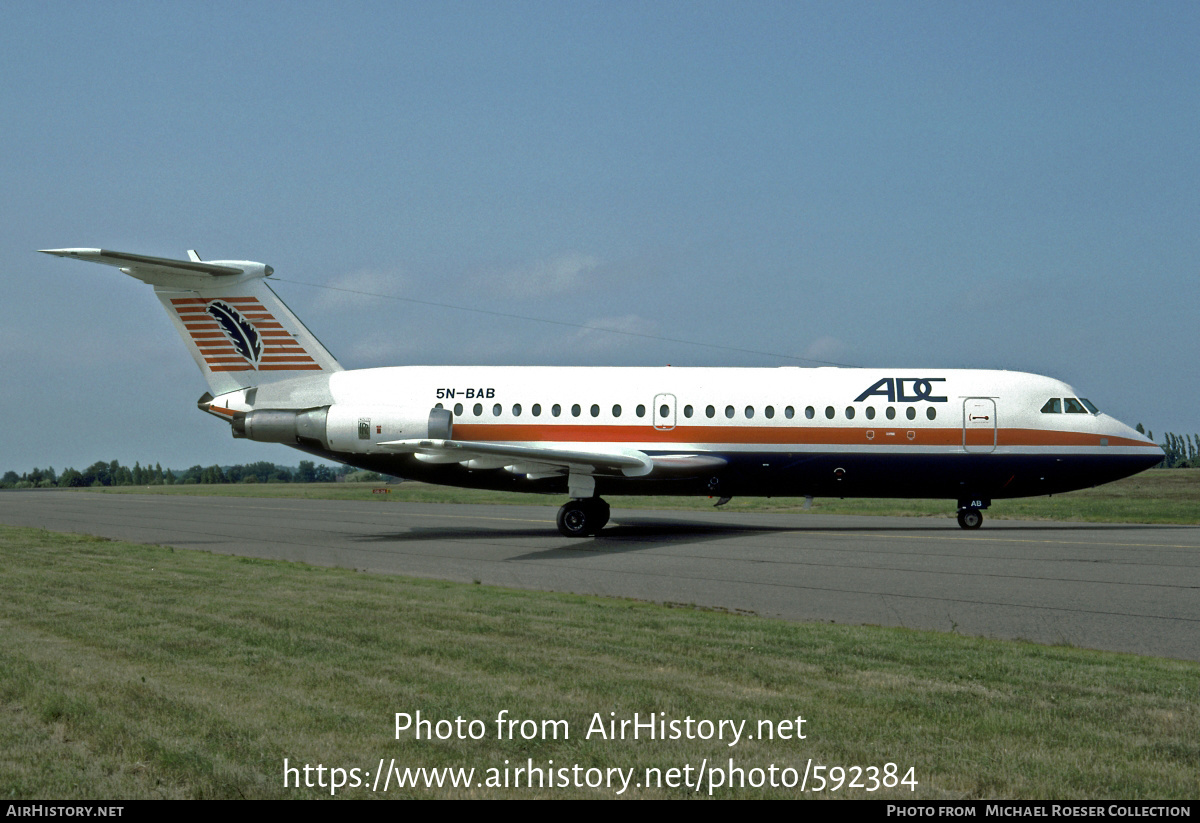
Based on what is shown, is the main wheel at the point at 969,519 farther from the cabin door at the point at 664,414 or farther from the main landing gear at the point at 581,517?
the main landing gear at the point at 581,517

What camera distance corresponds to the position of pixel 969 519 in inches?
911

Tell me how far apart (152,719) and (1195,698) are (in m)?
6.98

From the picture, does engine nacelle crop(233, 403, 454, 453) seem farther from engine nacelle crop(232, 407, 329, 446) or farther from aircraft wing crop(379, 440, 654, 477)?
aircraft wing crop(379, 440, 654, 477)

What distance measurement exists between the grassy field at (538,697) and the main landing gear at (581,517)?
37.1 feet

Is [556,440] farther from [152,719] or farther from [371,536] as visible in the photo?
[152,719]

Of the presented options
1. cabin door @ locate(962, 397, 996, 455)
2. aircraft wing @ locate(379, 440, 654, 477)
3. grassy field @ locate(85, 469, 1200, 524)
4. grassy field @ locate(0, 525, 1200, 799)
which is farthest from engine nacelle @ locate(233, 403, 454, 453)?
cabin door @ locate(962, 397, 996, 455)

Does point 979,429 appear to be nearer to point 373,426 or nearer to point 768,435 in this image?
point 768,435

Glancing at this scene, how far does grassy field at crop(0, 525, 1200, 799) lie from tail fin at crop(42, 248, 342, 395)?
1329 cm

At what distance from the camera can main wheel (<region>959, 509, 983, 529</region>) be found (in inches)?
909

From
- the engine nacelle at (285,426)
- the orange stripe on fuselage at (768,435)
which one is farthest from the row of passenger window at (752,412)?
the engine nacelle at (285,426)

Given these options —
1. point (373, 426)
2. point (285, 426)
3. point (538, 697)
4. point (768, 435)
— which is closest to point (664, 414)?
point (768, 435)

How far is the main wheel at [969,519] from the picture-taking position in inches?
909

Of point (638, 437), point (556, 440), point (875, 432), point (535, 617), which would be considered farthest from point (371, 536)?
point (535, 617)
